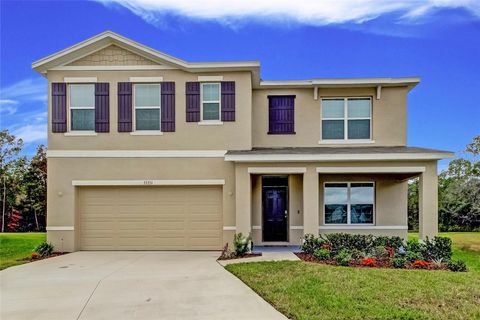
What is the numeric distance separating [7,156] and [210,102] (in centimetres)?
1868

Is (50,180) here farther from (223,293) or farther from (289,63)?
(289,63)

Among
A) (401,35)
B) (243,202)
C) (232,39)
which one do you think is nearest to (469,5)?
(401,35)

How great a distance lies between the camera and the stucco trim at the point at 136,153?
1423cm

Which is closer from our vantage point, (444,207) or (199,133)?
(199,133)

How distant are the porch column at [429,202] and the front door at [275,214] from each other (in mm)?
4581

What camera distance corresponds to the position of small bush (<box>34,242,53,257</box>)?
13.7 metres

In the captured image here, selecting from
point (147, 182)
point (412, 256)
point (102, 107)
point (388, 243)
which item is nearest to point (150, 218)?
point (147, 182)

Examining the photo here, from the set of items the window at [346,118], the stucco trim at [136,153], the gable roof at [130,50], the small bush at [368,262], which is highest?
the gable roof at [130,50]

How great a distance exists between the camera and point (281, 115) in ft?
51.4

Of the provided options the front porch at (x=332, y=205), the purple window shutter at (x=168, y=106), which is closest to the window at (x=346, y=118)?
the front porch at (x=332, y=205)

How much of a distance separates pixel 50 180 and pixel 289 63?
33.8 ft

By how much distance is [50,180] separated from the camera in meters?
14.4

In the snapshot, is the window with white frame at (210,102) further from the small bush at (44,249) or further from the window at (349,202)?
the small bush at (44,249)

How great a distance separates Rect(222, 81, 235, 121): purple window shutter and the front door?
9.82ft
